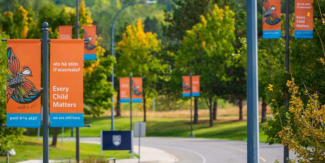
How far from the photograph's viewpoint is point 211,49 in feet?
187

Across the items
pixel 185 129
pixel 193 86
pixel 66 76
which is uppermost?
pixel 66 76

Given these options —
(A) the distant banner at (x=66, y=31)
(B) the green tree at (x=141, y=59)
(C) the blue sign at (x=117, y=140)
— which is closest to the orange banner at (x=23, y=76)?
(C) the blue sign at (x=117, y=140)

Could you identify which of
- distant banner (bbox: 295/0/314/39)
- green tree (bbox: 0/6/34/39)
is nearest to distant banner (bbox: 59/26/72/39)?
green tree (bbox: 0/6/34/39)

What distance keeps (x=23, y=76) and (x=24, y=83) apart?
0.17 metres

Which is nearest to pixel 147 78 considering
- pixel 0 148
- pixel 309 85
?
pixel 0 148

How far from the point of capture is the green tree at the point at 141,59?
217 ft

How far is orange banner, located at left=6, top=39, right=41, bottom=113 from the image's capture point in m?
14.3

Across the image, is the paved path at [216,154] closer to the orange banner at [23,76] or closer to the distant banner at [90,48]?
the distant banner at [90,48]

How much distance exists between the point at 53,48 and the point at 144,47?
173 feet

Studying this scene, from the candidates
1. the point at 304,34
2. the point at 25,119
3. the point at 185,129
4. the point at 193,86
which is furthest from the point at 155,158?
the point at 185,129

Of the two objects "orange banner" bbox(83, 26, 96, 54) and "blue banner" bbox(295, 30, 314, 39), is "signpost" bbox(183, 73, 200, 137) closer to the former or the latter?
"orange banner" bbox(83, 26, 96, 54)

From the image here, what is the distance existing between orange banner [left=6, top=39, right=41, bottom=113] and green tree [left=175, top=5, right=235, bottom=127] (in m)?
41.6

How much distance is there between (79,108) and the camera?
14.5m

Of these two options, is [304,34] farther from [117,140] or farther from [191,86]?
[191,86]
